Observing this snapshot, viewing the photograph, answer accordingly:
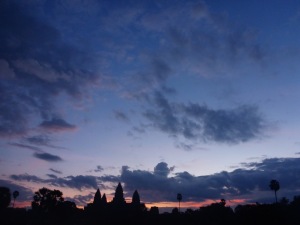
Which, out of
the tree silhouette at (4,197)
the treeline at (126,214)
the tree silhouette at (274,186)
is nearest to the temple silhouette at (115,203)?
the treeline at (126,214)

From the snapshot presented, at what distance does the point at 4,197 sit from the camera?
107250 mm

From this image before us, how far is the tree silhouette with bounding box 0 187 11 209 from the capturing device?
10619 cm

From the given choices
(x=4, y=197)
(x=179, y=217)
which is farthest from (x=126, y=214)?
(x=4, y=197)

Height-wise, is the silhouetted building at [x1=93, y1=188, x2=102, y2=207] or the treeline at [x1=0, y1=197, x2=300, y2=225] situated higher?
the silhouetted building at [x1=93, y1=188, x2=102, y2=207]

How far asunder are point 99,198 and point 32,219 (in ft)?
93.6

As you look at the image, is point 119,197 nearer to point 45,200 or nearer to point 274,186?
point 45,200

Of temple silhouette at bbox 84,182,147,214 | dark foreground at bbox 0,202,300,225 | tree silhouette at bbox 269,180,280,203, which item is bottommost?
dark foreground at bbox 0,202,300,225

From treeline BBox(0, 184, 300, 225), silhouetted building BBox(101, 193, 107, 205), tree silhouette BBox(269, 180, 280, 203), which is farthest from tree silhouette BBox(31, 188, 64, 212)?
tree silhouette BBox(269, 180, 280, 203)

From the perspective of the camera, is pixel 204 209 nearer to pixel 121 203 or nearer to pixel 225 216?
pixel 225 216

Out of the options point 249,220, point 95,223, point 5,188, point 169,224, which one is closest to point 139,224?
point 169,224

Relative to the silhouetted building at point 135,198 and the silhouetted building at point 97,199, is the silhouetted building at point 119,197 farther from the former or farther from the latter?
the silhouetted building at point 97,199

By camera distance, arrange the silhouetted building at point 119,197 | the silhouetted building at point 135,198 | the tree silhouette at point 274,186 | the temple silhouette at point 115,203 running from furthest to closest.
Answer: the silhouetted building at point 135,198 < the silhouetted building at point 119,197 < the temple silhouette at point 115,203 < the tree silhouette at point 274,186

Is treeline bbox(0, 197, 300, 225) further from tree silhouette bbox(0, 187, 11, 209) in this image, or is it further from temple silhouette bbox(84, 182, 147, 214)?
temple silhouette bbox(84, 182, 147, 214)

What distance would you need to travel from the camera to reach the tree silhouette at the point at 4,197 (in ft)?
348
